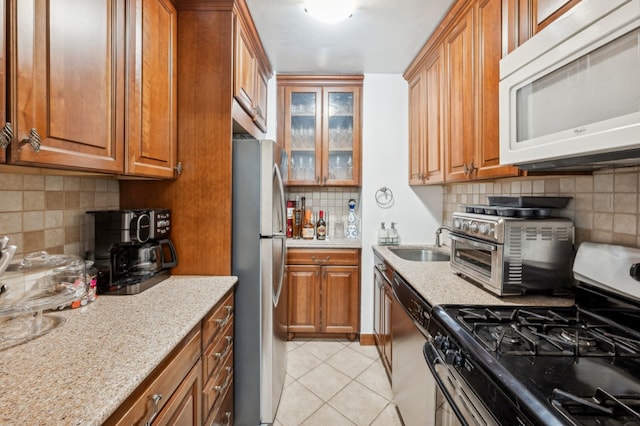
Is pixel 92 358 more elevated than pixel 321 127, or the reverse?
pixel 321 127

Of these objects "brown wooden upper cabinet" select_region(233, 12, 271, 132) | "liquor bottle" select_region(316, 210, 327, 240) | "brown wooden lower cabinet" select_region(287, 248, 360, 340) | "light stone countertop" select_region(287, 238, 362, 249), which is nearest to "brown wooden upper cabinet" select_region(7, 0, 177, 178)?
"brown wooden upper cabinet" select_region(233, 12, 271, 132)

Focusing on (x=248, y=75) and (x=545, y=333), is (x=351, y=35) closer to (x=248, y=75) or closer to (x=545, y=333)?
(x=248, y=75)

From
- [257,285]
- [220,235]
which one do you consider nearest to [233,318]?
[257,285]

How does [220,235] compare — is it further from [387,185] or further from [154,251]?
[387,185]

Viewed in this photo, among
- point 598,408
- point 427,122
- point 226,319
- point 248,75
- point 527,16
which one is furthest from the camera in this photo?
point 427,122

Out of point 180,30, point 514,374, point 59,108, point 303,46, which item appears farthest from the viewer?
point 303,46

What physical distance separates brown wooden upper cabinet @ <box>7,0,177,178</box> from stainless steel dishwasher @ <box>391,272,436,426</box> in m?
1.41

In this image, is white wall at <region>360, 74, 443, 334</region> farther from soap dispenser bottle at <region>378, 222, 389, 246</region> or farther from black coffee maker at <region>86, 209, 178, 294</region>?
black coffee maker at <region>86, 209, 178, 294</region>

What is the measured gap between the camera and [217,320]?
4.38 ft

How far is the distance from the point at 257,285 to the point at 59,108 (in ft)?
3.72

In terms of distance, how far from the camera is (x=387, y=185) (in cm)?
278

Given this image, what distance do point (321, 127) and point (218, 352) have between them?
2151mm

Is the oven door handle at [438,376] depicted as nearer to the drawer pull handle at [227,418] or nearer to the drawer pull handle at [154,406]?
the drawer pull handle at [154,406]

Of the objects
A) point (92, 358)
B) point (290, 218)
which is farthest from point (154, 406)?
point (290, 218)
